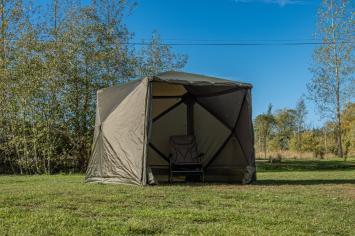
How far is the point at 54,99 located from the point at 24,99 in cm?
79

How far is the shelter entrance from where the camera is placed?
9.10 m

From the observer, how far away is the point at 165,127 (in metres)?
9.79

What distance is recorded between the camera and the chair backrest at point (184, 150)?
353 inches

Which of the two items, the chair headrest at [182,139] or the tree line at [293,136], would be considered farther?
the tree line at [293,136]

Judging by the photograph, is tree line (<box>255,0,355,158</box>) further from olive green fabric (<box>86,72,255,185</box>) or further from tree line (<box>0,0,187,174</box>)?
olive green fabric (<box>86,72,255,185</box>)

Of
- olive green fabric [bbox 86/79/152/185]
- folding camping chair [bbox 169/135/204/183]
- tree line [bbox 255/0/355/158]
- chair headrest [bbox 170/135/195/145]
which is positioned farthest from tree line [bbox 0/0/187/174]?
tree line [bbox 255/0/355/158]

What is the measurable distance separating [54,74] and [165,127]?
4275 millimetres

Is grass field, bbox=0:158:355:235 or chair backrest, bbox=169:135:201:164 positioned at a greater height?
chair backrest, bbox=169:135:201:164

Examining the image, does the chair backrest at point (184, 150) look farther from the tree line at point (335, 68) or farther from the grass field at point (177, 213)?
the tree line at point (335, 68)

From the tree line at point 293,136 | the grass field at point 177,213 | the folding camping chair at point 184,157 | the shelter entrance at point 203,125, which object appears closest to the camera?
the grass field at point 177,213

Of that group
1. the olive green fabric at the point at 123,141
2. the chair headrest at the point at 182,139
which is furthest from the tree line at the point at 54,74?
the chair headrest at the point at 182,139

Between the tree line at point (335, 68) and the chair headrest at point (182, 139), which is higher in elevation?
the tree line at point (335, 68)

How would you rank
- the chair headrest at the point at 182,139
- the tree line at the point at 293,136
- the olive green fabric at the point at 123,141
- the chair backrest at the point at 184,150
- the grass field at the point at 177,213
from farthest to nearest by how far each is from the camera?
the tree line at the point at 293,136 → the chair headrest at the point at 182,139 → the chair backrest at the point at 184,150 → the olive green fabric at the point at 123,141 → the grass field at the point at 177,213

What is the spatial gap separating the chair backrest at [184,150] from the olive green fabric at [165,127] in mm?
476
